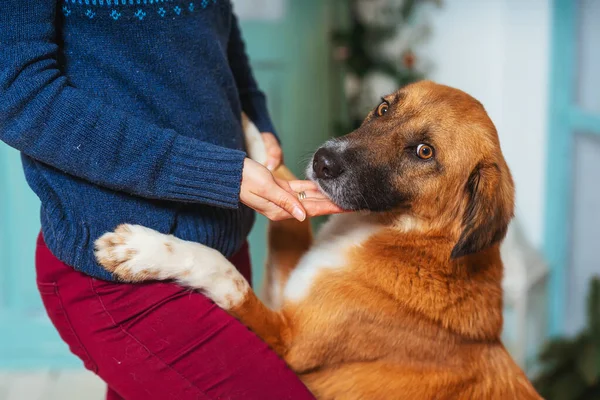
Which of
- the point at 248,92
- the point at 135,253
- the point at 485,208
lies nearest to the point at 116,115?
the point at 135,253

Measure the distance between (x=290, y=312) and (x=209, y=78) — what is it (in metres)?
0.67

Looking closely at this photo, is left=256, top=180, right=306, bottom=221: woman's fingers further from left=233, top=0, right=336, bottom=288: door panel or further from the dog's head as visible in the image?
left=233, top=0, right=336, bottom=288: door panel

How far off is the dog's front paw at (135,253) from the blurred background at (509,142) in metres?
2.38

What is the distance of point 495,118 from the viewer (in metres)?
4.20

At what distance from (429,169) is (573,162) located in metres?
2.40

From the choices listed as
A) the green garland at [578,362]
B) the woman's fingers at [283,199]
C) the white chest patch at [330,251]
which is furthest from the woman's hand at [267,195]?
the green garland at [578,362]

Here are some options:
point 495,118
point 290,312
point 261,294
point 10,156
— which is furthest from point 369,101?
point 290,312

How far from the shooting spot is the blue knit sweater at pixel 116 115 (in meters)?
1.38

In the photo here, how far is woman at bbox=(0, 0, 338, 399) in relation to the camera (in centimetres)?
139

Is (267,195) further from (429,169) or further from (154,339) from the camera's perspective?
(429,169)

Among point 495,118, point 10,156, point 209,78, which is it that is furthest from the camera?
point 495,118

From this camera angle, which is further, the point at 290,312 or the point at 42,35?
the point at 290,312

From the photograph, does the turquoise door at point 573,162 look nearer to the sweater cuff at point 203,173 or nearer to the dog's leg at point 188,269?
the dog's leg at point 188,269

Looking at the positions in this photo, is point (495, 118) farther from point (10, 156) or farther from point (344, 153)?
point (10, 156)
